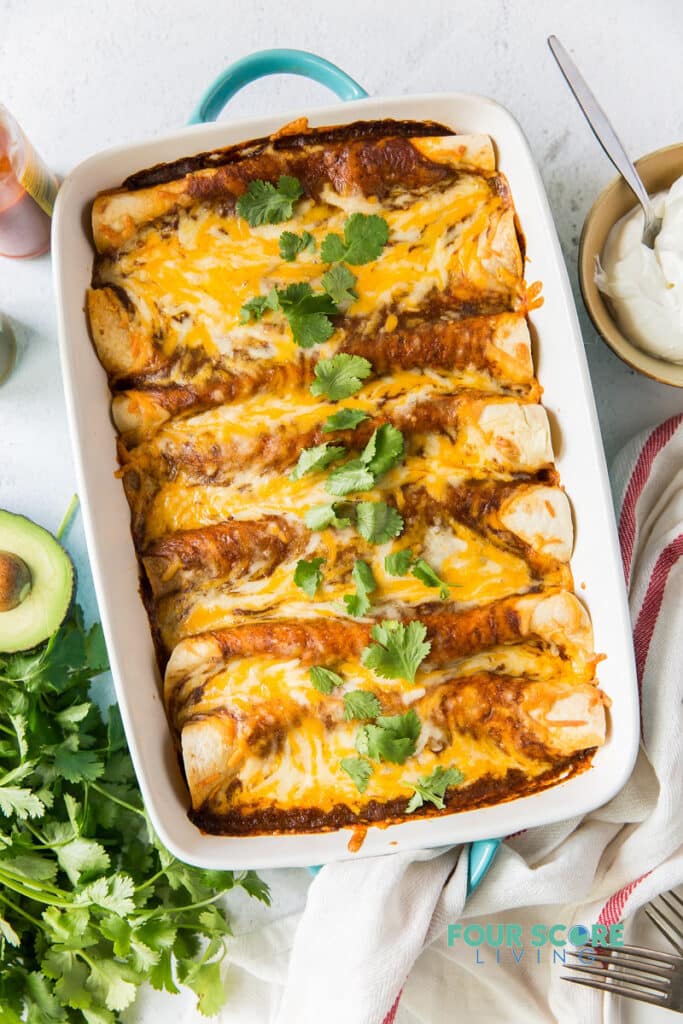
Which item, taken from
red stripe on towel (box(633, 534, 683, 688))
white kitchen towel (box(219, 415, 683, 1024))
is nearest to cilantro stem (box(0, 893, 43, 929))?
white kitchen towel (box(219, 415, 683, 1024))

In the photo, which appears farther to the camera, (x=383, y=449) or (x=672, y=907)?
(x=672, y=907)

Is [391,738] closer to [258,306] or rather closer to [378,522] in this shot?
[378,522]

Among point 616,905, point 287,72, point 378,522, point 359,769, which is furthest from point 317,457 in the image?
point 616,905

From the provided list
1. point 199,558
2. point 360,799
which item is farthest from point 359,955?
point 199,558

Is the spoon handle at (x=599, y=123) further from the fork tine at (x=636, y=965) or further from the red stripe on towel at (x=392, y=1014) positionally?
the red stripe on towel at (x=392, y=1014)

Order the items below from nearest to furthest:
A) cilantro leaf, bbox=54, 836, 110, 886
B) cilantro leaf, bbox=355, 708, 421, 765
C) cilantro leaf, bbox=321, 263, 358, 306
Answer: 1. cilantro leaf, bbox=355, 708, 421, 765
2. cilantro leaf, bbox=321, 263, 358, 306
3. cilantro leaf, bbox=54, 836, 110, 886

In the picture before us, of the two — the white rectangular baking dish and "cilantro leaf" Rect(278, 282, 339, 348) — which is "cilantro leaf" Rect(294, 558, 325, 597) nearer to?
the white rectangular baking dish

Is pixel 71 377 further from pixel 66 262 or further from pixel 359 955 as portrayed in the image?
pixel 359 955
